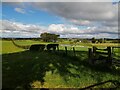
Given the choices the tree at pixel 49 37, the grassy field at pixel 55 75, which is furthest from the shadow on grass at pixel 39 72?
the tree at pixel 49 37

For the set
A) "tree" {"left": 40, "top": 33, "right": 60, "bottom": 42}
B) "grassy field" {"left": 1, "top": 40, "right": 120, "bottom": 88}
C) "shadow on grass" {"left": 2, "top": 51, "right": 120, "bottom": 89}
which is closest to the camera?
"grassy field" {"left": 1, "top": 40, "right": 120, "bottom": 88}

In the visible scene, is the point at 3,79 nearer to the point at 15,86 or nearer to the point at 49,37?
the point at 15,86

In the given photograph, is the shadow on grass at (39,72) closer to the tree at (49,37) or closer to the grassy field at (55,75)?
the grassy field at (55,75)

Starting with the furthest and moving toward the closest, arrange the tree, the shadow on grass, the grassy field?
the tree
the shadow on grass
the grassy field

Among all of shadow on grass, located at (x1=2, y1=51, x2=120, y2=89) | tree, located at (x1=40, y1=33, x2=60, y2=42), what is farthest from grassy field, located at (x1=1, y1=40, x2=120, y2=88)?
tree, located at (x1=40, y1=33, x2=60, y2=42)

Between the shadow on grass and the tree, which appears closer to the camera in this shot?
the shadow on grass

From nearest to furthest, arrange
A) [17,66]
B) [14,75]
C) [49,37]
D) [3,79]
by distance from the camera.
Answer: [3,79] → [14,75] → [17,66] → [49,37]

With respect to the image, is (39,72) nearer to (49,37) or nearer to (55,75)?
(55,75)

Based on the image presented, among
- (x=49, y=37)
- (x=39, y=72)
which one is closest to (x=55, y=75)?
(x=39, y=72)

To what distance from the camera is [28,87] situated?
12.7 metres

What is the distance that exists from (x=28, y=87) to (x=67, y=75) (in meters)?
3.35

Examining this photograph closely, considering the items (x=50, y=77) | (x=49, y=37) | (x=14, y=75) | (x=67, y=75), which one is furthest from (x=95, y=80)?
(x=49, y=37)

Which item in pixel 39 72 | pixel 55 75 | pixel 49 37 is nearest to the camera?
pixel 55 75

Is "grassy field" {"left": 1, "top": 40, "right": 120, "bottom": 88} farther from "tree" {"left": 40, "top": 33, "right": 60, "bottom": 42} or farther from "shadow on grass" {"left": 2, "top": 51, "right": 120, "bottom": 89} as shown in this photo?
"tree" {"left": 40, "top": 33, "right": 60, "bottom": 42}
